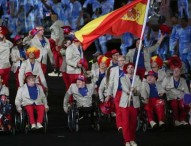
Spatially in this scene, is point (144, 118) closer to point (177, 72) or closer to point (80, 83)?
point (80, 83)

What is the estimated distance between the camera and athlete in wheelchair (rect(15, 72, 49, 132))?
21203 mm

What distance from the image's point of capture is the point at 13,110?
77.5 ft

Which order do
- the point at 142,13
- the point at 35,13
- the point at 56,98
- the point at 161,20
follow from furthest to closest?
the point at 35,13 → the point at 161,20 → the point at 56,98 → the point at 142,13

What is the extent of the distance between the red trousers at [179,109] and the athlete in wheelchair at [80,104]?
5.85ft

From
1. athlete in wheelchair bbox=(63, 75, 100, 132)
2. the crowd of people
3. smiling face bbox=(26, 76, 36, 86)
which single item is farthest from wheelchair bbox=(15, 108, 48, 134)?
smiling face bbox=(26, 76, 36, 86)

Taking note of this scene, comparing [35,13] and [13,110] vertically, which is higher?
[35,13]

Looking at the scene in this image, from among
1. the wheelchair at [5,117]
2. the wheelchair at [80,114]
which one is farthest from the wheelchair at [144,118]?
the wheelchair at [5,117]

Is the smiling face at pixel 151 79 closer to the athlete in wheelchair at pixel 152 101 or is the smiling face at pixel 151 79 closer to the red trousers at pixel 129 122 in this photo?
the athlete in wheelchair at pixel 152 101

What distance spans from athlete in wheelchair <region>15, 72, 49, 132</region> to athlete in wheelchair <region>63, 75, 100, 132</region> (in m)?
0.55

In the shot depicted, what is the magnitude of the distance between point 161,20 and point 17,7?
7.60 m

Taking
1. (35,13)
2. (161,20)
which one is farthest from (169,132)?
(35,13)

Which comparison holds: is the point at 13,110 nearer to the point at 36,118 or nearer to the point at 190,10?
the point at 36,118

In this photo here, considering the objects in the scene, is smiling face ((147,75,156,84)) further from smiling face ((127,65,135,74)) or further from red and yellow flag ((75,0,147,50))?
smiling face ((127,65,135,74))

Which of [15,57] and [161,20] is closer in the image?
[15,57]
